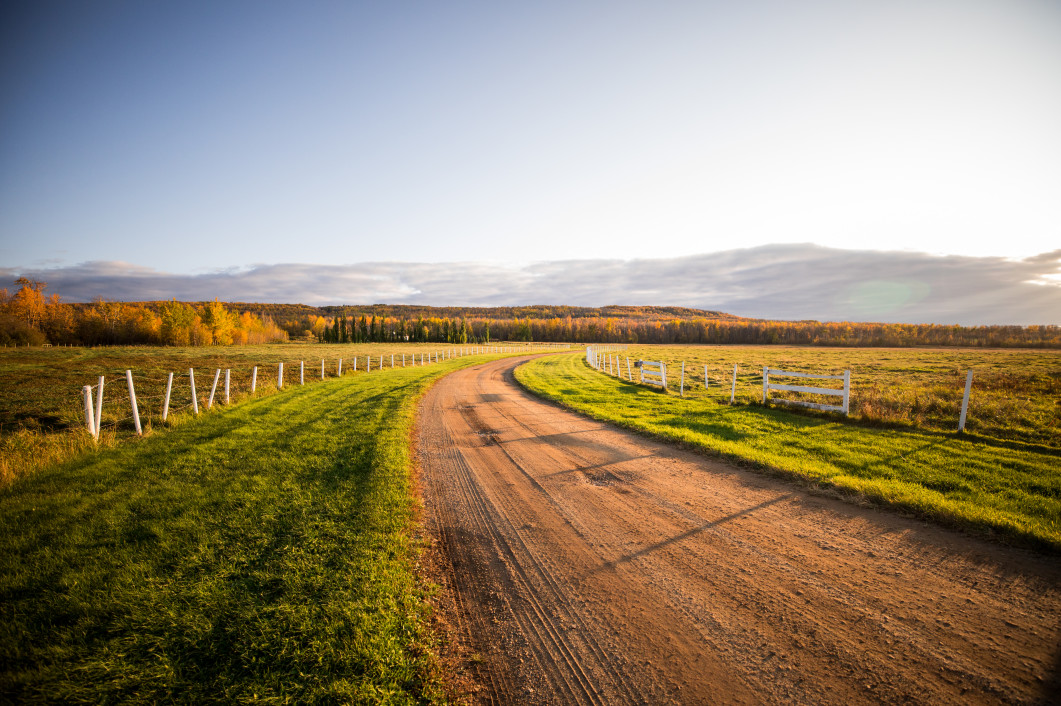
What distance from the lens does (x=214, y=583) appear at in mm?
3816

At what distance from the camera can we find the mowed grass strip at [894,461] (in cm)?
563

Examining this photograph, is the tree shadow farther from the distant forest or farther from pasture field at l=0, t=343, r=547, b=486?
the distant forest

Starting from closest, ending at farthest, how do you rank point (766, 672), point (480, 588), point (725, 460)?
point (766, 672)
point (480, 588)
point (725, 460)

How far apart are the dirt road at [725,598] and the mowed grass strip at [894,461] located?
63cm

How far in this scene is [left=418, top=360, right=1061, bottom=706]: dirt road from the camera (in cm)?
287

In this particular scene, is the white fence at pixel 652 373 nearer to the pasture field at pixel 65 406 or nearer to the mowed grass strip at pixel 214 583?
the mowed grass strip at pixel 214 583

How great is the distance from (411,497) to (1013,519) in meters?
8.57

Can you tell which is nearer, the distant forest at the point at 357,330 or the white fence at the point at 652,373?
the white fence at the point at 652,373

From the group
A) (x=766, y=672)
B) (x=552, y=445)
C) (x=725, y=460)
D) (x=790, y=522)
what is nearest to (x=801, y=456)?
(x=725, y=460)

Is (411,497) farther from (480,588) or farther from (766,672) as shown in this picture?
(766,672)

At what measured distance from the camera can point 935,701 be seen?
2.71 metres

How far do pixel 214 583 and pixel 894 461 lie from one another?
11309mm

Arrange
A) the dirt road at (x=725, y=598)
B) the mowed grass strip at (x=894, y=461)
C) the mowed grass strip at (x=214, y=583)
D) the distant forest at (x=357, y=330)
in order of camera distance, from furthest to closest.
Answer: the distant forest at (x=357, y=330) → the mowed grass strip at (x=894, y=461) → the dirt road at (x=725, y=598) → the mowed grass strip at (x=214, y=583)

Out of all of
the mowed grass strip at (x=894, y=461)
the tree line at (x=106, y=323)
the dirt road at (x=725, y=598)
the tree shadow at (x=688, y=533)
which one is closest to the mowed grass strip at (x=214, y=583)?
the dirt road at (x=725, y=598)
